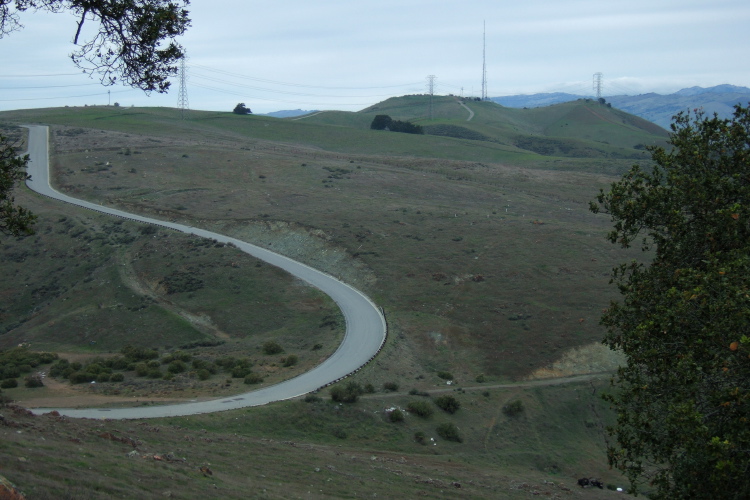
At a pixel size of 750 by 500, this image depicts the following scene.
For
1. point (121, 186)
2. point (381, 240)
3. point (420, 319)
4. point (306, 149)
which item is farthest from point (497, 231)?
point (306, 149)

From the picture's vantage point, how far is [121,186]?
68625 mm

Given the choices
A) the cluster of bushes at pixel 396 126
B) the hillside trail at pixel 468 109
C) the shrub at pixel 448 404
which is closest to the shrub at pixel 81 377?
the shrub at pixel 448 404

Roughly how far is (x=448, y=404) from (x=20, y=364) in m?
21.1

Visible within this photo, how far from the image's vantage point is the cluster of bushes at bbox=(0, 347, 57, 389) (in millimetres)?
28156

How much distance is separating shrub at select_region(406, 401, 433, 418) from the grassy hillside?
1.70 ft

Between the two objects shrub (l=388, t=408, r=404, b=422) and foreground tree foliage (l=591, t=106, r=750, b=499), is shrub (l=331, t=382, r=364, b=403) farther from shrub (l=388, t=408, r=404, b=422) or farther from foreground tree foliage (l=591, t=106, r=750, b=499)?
foreground tree foliage (l=591, t=106, r=750, b=499)

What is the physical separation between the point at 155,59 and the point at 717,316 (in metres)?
12.2

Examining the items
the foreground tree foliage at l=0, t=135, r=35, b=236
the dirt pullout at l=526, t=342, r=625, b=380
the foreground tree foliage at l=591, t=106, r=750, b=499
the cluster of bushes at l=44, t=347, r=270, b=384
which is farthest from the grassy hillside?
the foreground tree foliage at l=591, t=106, r=750, b=499

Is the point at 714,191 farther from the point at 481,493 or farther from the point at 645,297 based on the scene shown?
the point at 481,493

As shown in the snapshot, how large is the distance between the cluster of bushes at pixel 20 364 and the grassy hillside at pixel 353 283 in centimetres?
127

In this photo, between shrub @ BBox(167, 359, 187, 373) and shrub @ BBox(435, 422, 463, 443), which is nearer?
shrub @ BBox(435, 422, 463, 443)

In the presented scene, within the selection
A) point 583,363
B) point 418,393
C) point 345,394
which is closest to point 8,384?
point 345,394

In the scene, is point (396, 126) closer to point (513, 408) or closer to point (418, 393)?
point (418, 393)

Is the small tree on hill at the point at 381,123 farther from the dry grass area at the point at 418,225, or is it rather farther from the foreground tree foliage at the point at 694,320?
the foreground tree foliage at the point at 694,320
